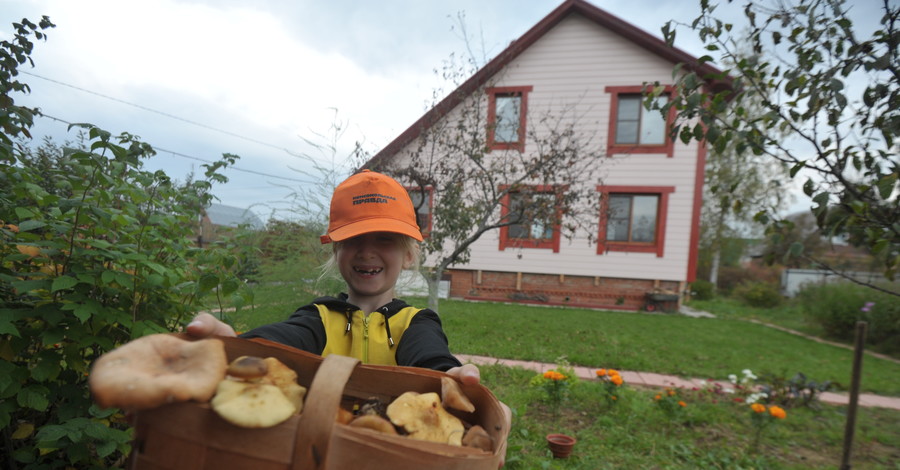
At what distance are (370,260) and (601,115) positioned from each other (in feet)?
33.4

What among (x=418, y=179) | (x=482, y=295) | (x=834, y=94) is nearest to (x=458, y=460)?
(x=834, y=94)

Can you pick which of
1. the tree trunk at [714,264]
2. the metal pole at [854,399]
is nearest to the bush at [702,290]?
the tree trunk at [714,264]

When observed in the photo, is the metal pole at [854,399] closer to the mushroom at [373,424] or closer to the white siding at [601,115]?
the mushroom at [373,424]

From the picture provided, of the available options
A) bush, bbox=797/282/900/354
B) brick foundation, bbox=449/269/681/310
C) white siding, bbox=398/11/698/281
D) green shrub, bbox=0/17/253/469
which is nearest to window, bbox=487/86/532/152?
white siding, bbox=398/11/698/281

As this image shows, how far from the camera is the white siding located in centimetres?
1012

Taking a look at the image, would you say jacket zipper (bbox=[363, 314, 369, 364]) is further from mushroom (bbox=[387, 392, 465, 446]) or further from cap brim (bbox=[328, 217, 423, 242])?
mushroom (bbox=[387, 392, 465, 446])

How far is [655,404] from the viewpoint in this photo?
3807 mm

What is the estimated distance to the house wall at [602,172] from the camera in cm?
1014

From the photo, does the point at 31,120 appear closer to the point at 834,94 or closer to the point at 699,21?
the point at 699,21

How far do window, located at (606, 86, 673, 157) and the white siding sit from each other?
0.15 m

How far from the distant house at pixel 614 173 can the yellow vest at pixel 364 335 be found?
8.54m

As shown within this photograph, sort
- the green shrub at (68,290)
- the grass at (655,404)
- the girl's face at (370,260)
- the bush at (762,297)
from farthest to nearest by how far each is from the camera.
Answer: the bush at (762,297) < the grass at (655,404) < the girl's face at (370,260) < the green shrub at (68,290)

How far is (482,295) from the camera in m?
11.0

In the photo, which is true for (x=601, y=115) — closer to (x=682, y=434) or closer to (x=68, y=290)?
(x=682, y=434)
